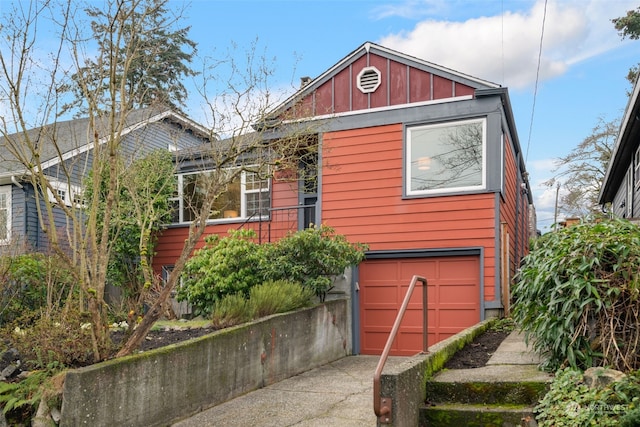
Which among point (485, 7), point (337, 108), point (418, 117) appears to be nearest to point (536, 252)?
point (418, 117)

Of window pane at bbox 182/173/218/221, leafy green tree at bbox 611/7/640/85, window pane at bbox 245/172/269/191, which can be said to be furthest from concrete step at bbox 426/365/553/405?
leafy green tree at bbox 611/7/640/85

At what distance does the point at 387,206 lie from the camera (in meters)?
10.3

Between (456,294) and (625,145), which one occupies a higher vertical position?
(625,145)

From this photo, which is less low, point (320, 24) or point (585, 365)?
point (320, 24)

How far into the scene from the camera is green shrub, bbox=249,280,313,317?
7629mm

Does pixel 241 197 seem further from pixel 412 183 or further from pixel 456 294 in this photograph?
pixel 456 294

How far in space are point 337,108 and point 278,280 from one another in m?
3.87

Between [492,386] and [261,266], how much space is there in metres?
4.91

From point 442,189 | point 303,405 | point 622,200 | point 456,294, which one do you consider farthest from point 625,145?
point 303,405

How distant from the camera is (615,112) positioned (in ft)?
85.6

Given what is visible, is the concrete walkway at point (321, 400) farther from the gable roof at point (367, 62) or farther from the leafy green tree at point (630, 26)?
the leafy green tree at point (630, 26)

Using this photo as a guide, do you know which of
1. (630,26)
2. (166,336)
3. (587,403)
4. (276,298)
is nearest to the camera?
(587,403)

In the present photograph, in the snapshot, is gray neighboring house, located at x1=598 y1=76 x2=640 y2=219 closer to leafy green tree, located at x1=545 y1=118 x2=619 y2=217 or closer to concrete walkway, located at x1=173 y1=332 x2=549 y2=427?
concrete walkway, located at x1=173 y1=332 x2=549 y2=427

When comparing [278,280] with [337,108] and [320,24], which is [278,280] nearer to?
[337,108]
